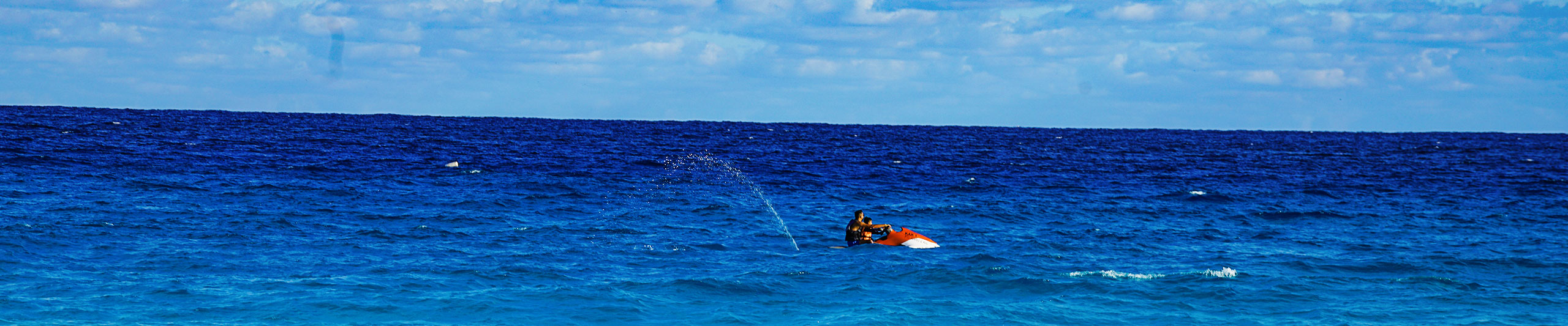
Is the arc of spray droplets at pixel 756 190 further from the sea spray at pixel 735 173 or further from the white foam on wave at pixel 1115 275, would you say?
the white foam on wave at pixel 1115 275

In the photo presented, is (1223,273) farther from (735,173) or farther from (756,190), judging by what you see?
(735,173)

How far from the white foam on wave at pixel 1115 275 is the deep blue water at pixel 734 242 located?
0.31m

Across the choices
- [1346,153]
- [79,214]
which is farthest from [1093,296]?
[1346,153]

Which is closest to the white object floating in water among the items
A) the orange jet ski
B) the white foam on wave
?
the white foam on wave

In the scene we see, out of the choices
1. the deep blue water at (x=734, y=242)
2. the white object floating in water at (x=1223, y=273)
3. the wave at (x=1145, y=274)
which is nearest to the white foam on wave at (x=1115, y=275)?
the wave at (x=1145, y=274)

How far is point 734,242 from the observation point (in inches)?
1201

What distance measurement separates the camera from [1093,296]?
890 inches

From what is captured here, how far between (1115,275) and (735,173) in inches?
1187

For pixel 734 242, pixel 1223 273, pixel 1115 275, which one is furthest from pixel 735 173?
pixel 1223 273

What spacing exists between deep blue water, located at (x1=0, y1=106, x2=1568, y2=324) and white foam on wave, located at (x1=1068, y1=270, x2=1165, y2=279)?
311 millimetres

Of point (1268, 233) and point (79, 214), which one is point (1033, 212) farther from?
point (79, 214)

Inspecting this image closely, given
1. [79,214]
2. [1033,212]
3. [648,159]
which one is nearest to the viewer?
[79,214]

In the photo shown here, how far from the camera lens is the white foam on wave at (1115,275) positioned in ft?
81.6

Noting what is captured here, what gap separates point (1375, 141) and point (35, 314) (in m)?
133
